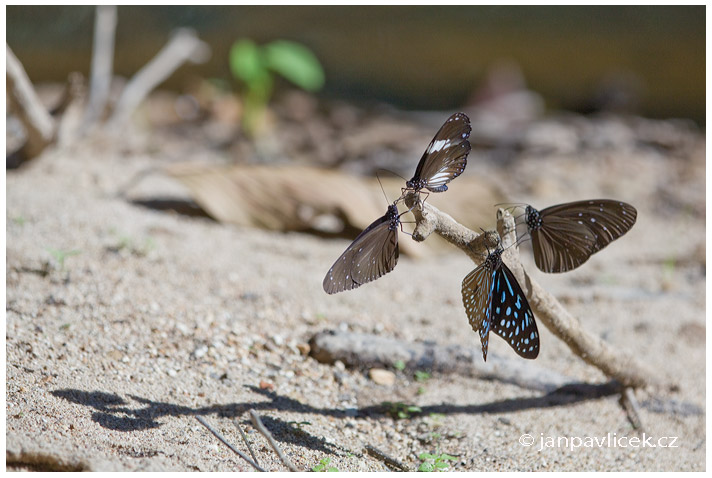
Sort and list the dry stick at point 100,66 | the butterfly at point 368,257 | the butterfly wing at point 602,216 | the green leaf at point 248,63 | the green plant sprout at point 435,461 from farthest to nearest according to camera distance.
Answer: the green leaf at point 248,63, the dry stick at point 100,66, the green plant sprout at point 435,461, the butterfly wing at point 602,216, the butterfly at point 368,257

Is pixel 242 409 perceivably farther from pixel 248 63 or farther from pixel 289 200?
pixel 248 63

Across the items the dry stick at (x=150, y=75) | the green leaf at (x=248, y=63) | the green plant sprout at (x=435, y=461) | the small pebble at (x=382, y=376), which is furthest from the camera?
the green leaf at (x=248, y=63)

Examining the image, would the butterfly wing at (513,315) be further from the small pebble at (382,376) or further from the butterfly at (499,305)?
the small pebble at (382,376)

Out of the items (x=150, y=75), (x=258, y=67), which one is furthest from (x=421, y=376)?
(x=258, y=67)

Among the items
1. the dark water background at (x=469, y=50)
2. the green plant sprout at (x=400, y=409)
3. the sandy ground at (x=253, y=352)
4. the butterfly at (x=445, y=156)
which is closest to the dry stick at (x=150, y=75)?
the sandy ground at (x=253, y=352)

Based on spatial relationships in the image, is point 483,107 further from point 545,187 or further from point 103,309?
point 103,309

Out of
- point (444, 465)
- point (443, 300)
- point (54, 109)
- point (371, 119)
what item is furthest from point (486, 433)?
point (371, 119)
